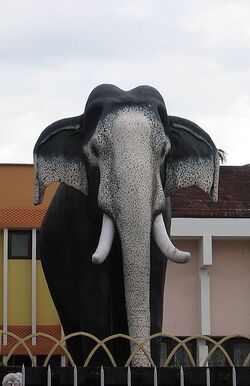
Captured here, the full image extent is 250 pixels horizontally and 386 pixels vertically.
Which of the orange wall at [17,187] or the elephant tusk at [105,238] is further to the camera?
the orange wall at [17,187]

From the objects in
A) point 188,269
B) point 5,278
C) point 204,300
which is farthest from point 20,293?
point 204,300

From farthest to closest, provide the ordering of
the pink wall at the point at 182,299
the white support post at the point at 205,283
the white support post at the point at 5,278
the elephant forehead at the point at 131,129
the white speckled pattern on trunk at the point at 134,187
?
the white support post at the point at 5,278 → the pink wall at the point at 182,299 → the white support post at the point at 205,283 → the elephant forehead at the point at 131,129 → the white speckled pattern on trunk at the point at 134,187

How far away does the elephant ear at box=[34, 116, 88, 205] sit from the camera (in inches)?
254

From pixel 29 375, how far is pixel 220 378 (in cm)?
78

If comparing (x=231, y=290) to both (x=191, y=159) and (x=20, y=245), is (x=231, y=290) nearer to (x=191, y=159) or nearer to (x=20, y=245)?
(x=20, y=245)

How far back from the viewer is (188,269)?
17.9 m

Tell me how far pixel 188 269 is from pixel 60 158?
11582 millimetres

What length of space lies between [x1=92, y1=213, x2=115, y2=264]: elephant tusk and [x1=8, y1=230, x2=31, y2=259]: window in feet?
41.9

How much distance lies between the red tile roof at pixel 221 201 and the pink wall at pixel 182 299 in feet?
2.60

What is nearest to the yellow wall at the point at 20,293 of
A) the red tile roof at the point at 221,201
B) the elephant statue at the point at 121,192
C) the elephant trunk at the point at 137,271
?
the red tile roof at the point at 221,201

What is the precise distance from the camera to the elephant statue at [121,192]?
19.5 feet

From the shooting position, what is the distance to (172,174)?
6441 mm

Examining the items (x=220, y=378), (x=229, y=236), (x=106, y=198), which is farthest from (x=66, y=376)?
(x=229, y=236)

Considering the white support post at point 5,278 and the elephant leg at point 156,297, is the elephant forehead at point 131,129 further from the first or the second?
the white support post at point 5,278
